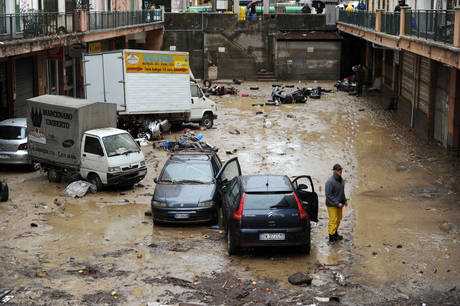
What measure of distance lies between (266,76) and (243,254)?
38.6 meters

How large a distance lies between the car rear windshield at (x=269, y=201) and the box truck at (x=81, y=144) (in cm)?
641

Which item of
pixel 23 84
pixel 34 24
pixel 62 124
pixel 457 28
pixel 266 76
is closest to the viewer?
pixel 457 28

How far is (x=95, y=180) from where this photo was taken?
64.6 ft

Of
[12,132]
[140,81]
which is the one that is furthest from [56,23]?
[12,132]

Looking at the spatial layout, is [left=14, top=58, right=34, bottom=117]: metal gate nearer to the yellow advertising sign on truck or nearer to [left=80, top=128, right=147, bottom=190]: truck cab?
the yellow advertising sign on truck

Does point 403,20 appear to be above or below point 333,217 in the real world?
above

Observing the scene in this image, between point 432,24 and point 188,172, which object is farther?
point 432,24

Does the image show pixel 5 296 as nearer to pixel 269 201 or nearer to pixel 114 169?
pixel 269 201

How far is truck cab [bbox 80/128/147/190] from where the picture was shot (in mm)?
19316

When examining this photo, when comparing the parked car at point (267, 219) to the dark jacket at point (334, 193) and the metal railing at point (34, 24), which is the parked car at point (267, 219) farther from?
the metal railing at point (34, 24)

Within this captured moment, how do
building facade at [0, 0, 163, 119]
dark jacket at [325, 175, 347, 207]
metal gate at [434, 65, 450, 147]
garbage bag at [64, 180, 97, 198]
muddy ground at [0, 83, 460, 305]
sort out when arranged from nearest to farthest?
muddy ground at [0, 83, 460, 305]
dark jacket at [325, 175, 347, 207]
garbage bag at [64, 180, 97, 198]
building facade at [0, 0, 163, 119]
metal gate at [434, 65, 450, 147]

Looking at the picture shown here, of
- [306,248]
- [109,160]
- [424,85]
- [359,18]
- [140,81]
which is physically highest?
[359,18]

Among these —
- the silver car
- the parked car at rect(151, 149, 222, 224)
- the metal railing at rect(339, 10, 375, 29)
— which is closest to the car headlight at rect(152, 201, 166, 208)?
the parked car at rect(151, 149, 222, 224)

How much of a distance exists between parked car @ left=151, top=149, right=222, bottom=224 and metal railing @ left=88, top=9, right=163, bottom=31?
15178 mm
